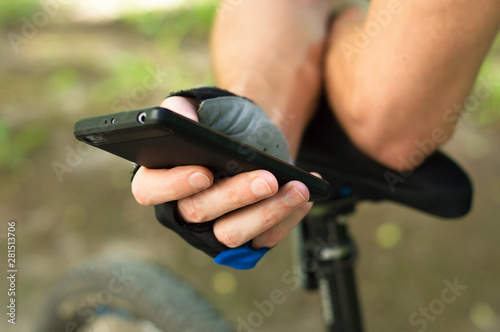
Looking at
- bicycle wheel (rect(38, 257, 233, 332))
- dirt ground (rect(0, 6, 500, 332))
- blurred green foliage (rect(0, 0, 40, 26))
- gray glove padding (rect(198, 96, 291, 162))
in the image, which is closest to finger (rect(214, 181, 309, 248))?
gray glove padding (rect(198, 96, 291, 162))

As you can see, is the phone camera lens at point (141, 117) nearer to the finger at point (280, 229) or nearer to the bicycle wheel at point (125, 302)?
the finger at point (280, 229)

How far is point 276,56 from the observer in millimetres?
708

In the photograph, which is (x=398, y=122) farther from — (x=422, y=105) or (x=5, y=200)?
(x=5, y=200)

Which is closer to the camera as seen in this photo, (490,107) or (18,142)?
(490,107)

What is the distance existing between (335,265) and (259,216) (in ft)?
1.22

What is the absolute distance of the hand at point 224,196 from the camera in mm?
419

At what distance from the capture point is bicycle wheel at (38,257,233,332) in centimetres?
90

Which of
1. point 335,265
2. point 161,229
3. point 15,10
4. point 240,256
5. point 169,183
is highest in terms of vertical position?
point 169,183

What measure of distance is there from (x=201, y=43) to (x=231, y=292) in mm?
1732

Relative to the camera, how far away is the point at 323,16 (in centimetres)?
80

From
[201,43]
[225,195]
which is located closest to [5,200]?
[201,43]

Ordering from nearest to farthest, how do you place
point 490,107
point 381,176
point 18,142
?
point 381,176, point 490,107, point 18,142

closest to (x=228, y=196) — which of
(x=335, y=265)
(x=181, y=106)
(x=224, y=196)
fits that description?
(x=224, y=196)

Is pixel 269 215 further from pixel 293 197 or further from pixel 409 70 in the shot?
pixel 409 70
